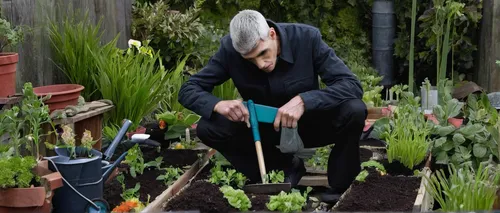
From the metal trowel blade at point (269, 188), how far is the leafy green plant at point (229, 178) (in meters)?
0.14

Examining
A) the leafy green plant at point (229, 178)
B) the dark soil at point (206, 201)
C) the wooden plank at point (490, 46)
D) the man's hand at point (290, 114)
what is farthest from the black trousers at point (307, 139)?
the wooden plank at point (490, 46)

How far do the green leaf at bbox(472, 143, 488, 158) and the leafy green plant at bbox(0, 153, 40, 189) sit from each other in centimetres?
215

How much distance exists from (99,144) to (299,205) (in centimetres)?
167

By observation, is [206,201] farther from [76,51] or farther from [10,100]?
[76,51]

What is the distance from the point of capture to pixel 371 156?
4.64m

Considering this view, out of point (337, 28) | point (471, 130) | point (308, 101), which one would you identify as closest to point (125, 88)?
point (308, 101)

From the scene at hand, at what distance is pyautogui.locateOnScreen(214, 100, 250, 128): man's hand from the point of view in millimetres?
3834

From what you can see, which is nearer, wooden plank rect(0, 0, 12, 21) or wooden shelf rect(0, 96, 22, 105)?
wooden shelf rect(0, 96, 22, 105)

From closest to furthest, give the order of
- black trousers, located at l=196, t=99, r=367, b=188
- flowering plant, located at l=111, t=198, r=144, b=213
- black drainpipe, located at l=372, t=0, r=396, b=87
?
flowering plant, located at l=111, t=198, r=144, b=213 → black trousers, located at l=196, t=99, r=367, b=188 → black drainpipe, located at l=372, t=0, r=396, b=87

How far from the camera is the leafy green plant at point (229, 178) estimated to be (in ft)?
13.1

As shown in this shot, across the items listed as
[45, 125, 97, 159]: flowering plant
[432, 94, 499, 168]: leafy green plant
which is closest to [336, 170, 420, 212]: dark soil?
[432, 94, 499, 168]: leafy green plant

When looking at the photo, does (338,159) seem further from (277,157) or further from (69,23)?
(69,23)

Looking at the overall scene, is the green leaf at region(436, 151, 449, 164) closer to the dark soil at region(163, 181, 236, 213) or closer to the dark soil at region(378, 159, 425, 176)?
the dark soil at region(378, 159, 425, 176)

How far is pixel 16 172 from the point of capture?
10.9 ft
